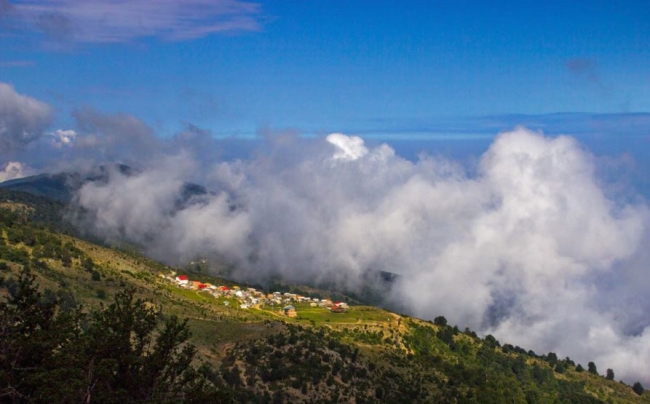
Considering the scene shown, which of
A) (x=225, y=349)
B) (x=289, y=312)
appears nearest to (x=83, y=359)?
(x=225, y=349)

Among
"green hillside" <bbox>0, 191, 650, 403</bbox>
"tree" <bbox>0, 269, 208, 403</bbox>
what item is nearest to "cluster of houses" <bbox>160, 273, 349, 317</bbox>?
"green hillside" <bbox>0, 191, 650, 403</bbox>

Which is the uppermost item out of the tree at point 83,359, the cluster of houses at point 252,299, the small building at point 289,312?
the cluster of houses at point 252,299

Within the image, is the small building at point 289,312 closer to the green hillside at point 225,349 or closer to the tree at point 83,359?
the green hillside at point 225,349

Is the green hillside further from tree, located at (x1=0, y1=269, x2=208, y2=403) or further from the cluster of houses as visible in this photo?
the cluster of houses

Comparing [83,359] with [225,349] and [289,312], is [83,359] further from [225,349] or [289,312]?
[289,312]

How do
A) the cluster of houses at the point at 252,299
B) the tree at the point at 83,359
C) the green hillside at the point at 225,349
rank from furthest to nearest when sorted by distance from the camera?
the cluster of houses at the point at 252,299 → the green hillside at the point at 225,349 → the tree at the point at 83,359

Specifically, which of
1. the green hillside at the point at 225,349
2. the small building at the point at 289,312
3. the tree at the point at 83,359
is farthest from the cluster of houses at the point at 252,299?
the tree at the point at 83,359

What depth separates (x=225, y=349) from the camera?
87.6 m

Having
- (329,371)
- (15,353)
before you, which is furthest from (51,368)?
(329,371)

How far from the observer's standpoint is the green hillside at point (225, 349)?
26234 millimetres

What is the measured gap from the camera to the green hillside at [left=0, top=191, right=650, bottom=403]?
2623 cm

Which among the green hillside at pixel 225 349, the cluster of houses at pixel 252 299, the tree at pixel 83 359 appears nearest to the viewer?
the tree at pixel 83 359

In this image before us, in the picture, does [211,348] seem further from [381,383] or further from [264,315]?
[264,315]

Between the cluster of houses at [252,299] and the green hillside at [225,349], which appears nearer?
the green hillside at [225,349]
